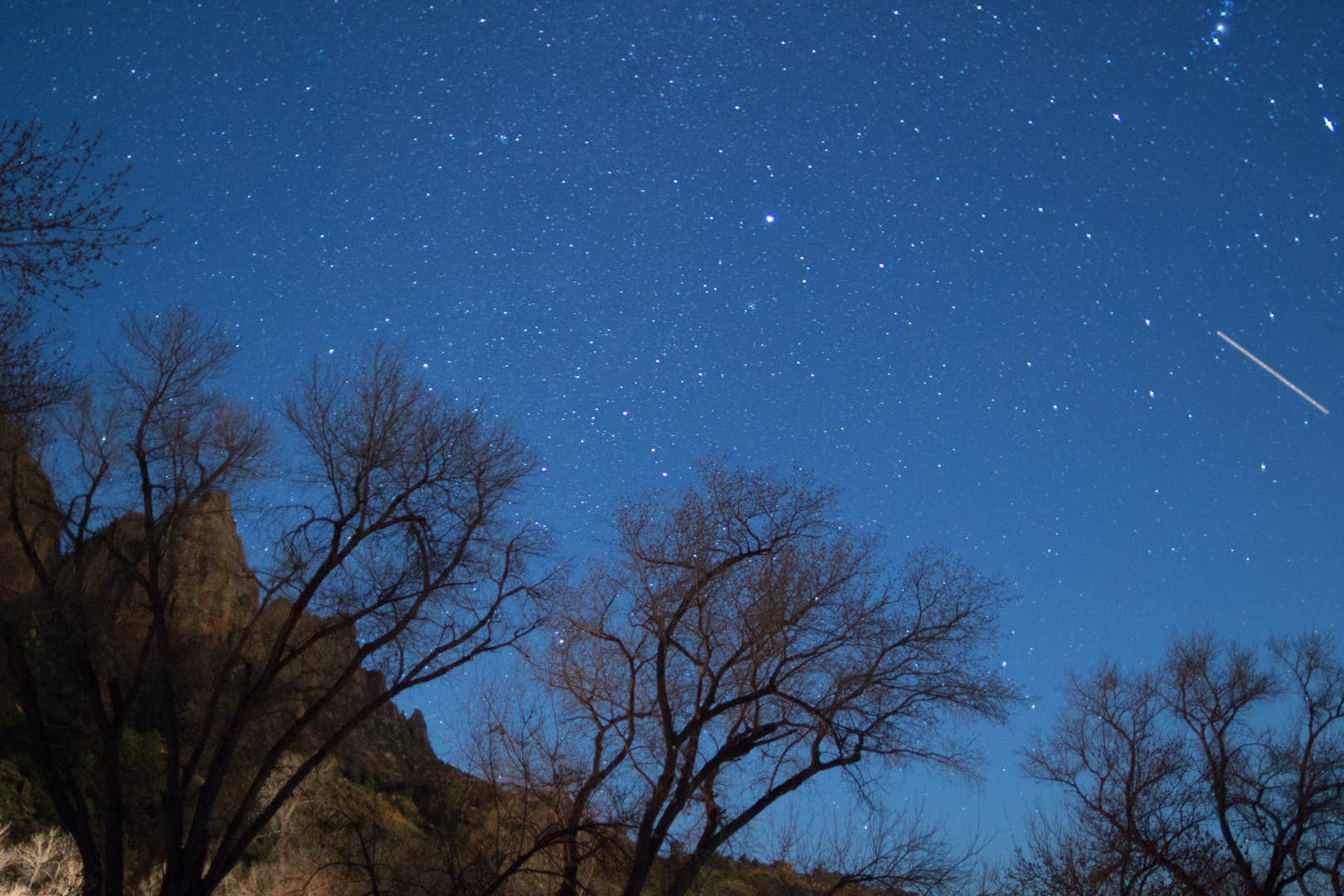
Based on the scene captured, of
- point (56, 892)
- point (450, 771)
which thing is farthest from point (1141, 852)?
point (56, 892)

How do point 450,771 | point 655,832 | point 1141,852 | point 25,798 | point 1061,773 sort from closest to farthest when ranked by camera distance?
point 655,832 → point 1141,852 → point 450,771 → point 1061,773 → point 25,798

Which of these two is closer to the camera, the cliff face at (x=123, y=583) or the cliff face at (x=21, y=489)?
the cliff face at (x=21, y=489)

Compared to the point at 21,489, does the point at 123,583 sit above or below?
below

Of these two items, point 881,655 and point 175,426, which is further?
point 175,426

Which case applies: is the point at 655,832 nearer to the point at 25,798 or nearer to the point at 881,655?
the point at 881,655

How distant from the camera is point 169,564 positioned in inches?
681

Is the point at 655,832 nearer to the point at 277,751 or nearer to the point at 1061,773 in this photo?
the point at 277,751

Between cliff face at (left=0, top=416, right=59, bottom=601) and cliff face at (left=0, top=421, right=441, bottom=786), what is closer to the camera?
cliff face at (left=0, top=416, right=59, bottom=601)

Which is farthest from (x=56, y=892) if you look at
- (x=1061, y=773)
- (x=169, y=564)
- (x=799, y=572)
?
(x=1061, y=773)

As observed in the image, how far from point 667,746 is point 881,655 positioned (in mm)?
3558

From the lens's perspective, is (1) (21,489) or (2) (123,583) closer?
(1) (21,489)

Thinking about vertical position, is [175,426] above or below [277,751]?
above

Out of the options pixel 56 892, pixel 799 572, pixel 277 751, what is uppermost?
pixel 799 572

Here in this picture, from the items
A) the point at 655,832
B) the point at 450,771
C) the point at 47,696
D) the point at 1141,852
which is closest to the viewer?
the point at 655,832
